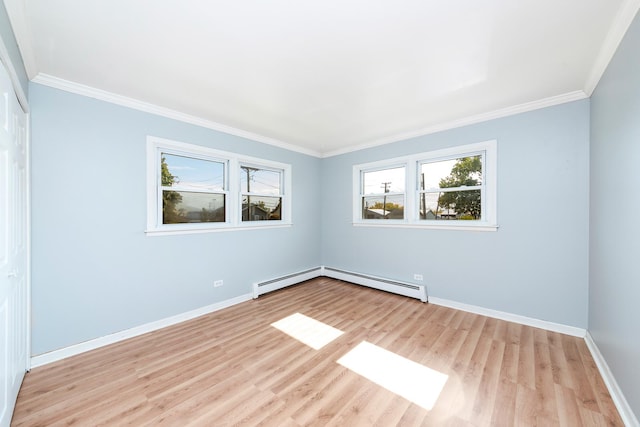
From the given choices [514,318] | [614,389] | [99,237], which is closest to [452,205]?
[514,318]

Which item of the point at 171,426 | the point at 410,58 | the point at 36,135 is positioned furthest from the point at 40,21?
the point at 171,426

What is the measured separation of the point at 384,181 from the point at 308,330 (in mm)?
2709

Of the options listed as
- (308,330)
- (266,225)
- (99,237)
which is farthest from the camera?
(266,225)

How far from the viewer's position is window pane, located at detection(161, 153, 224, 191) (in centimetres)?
301

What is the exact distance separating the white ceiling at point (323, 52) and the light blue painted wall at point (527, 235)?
0.35 m

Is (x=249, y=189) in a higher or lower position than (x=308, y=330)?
higher

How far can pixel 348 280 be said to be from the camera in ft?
14.5

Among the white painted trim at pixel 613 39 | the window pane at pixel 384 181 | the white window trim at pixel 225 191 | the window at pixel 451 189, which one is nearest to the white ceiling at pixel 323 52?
the white painted trim at pixel 613 39

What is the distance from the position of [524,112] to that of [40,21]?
14.3ft

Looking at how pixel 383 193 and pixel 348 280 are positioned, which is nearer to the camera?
pixel 383 193

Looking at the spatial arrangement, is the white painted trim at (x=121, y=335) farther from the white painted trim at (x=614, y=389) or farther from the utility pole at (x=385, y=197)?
the white painted trim at (x=614, y=389)

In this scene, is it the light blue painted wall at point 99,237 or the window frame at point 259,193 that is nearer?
the light blue painted wall at point 99,237

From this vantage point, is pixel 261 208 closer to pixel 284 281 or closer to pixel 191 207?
pixel 191 207

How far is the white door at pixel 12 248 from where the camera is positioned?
1.33 meters
